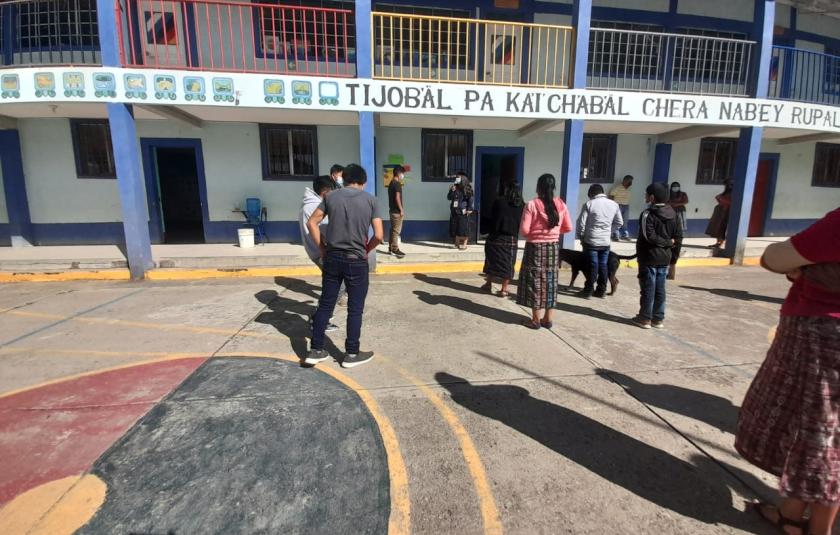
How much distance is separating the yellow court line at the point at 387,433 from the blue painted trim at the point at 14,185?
331 inches

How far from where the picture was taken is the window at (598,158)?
36.4 feet

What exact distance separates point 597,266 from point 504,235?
1.51 metres

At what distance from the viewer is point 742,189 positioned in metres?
8.97

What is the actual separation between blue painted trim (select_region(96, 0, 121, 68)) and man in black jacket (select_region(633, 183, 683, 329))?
8.14 metres

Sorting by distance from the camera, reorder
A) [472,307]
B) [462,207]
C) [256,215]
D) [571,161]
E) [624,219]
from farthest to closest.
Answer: [624,219] → [256,215] → [462,207] → [571,161] → [472,307]

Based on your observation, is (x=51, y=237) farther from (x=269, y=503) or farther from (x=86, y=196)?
(x=269, y=503)

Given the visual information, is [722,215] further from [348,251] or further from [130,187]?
[130,187]

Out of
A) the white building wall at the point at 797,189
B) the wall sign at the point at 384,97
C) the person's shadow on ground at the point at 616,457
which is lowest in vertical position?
the person's shadow on ground at the point at 616,457

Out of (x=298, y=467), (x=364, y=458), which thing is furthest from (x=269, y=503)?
(x=364, y=458)

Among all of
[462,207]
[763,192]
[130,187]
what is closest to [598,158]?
[462,207]

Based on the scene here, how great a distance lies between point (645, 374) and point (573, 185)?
205 inches

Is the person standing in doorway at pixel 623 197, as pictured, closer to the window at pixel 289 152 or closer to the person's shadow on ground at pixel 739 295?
the person's shadow on ground at pixel 739 295

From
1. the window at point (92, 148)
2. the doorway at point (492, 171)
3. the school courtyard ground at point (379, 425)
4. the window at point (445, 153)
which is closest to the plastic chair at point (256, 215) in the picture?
the window at point (92, 148)

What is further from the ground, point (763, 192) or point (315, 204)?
point (763, 192)
